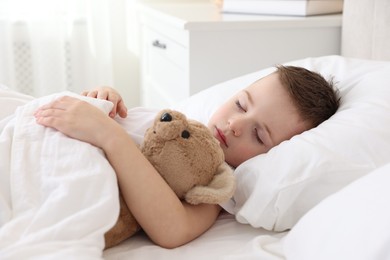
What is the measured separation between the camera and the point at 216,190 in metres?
0.79

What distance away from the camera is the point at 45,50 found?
2309 millimetres

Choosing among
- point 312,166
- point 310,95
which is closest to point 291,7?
point 310,95

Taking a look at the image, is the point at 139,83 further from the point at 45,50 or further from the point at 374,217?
the point at 374,217

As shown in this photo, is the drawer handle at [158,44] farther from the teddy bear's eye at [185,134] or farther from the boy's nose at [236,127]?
the teddy bear's eye at [185,134]

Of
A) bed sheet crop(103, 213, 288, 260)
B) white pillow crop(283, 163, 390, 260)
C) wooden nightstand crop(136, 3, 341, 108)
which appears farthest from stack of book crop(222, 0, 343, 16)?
white pillow crop(283, 163, 390, 260)

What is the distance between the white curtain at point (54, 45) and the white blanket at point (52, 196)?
62.1 inches

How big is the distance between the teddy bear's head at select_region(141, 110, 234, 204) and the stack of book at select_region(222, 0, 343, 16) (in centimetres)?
94

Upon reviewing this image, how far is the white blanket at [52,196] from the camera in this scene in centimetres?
63

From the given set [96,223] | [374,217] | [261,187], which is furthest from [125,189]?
[374,217]

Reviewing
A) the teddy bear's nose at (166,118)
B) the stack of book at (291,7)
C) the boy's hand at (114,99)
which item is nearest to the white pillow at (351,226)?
the teddy bear's nose at (166,118)

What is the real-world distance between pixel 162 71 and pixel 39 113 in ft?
3.78

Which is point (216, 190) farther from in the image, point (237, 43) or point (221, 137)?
point (237, 43)

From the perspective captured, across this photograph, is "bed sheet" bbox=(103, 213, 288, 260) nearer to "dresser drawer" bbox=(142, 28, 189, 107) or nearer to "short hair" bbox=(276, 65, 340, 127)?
"short hair" bbox=(276, 65, 340, 127)

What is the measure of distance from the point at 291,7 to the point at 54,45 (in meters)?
1.17
